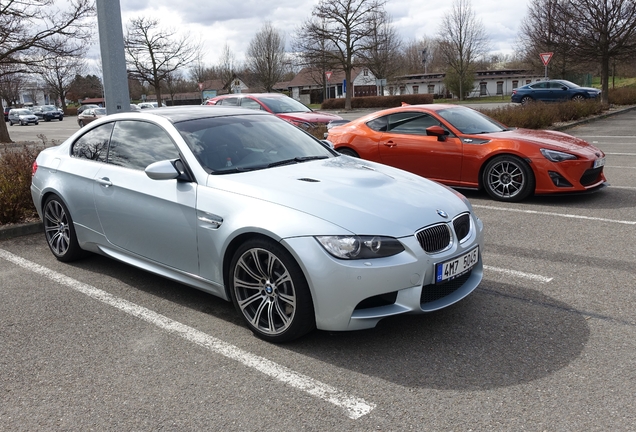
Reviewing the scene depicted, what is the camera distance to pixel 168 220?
4273mm

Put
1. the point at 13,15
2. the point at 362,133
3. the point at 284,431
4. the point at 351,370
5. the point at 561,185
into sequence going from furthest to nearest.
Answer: the point at 13,15, the point at 362,133, the point at 561,185, the point at 351,370, the point at 284,431

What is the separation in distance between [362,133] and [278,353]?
20.2 ft

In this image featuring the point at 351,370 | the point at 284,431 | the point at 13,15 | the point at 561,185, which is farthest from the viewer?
the point at 13,15

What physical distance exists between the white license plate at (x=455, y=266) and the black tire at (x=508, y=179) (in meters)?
4.31

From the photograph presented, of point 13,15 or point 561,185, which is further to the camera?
point 13,15

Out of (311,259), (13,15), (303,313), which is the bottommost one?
(303,313)

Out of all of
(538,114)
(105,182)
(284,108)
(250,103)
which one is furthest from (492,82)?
(105,182)

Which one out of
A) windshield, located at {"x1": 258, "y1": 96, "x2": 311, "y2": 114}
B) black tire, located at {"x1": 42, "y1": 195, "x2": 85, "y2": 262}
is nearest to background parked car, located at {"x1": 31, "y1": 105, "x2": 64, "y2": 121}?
windshield, located at {"x1": 258, "y1": 96, "x2": 311, "y2": 114}

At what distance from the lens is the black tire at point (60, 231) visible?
5480 mm

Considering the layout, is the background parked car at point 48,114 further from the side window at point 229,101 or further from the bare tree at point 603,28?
the bare tree at point 603,28

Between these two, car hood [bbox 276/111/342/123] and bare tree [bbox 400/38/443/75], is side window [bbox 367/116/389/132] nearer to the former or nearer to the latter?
car hood [bbox 276/111/342/123]

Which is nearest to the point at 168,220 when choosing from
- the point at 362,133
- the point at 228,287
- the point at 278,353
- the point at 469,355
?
the point at 228,287

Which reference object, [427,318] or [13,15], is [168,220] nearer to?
[427,318]

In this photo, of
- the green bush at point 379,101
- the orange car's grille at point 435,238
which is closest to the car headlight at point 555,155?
the orange car's grille at point 435,238
